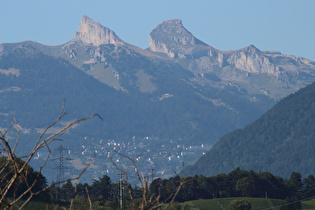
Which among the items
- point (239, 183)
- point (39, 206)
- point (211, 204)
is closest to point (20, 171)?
point (39, 206)

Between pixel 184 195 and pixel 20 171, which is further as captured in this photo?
pixel 184 195

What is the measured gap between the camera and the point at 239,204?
522 feet

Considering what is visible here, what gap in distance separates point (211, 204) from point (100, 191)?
33108 mm

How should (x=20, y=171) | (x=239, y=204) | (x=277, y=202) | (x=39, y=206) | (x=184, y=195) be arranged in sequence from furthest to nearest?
(x=184, y=195) → (x=277, y=202) → (x=239, y=204) → (x=39, y=206) → (x=20, y=171)

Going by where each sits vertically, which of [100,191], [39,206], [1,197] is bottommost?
[1,197]

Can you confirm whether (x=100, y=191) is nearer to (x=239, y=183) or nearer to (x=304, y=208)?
(x=239, y=183)

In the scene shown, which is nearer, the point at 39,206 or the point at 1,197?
the point at 1,197

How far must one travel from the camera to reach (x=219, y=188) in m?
192

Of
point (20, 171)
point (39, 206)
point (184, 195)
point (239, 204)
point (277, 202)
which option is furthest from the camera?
point (184, 195)

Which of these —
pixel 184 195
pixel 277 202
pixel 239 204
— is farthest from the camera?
pixel 184 195

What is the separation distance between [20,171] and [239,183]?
598 feet

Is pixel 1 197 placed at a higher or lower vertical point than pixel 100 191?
lower

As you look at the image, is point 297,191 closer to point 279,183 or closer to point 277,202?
point 279,183

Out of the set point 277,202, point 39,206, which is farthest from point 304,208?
point 39,206
